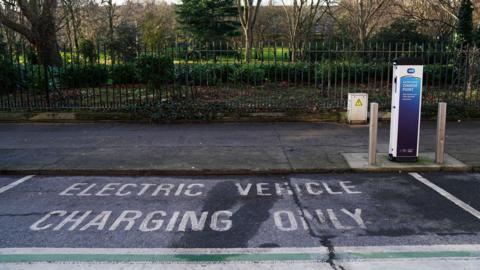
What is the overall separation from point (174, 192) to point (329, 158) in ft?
9.68

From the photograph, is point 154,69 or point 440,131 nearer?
point 440,131

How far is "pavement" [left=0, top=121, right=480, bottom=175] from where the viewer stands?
7.18 m

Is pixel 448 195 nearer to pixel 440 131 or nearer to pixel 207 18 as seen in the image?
pixel 440 131

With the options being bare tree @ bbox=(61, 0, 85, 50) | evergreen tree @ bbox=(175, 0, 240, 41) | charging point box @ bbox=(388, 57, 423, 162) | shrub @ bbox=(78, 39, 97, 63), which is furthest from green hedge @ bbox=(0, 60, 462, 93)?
evergreen tree @ bbox=(175, 0, 240, 41)

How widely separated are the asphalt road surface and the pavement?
1.10ft

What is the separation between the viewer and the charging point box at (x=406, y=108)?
7.05 metres

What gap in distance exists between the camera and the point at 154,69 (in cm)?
1162

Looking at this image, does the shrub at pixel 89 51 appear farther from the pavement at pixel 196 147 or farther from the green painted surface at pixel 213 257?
the green painted surface at pixel 213 257

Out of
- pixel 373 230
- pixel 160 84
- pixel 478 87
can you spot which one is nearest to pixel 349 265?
pixel 373 230

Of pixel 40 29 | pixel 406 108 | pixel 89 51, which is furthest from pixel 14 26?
pixel 406 108

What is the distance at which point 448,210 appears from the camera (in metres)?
5.32

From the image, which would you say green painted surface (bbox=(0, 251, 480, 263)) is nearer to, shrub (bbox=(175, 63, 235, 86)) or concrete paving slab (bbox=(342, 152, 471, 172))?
concrete paving slab (bbox=(342, 152, 471, 172))

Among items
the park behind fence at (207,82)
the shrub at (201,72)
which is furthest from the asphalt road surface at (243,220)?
the shrub at (201,72)

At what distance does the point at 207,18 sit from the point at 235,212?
102 ft
